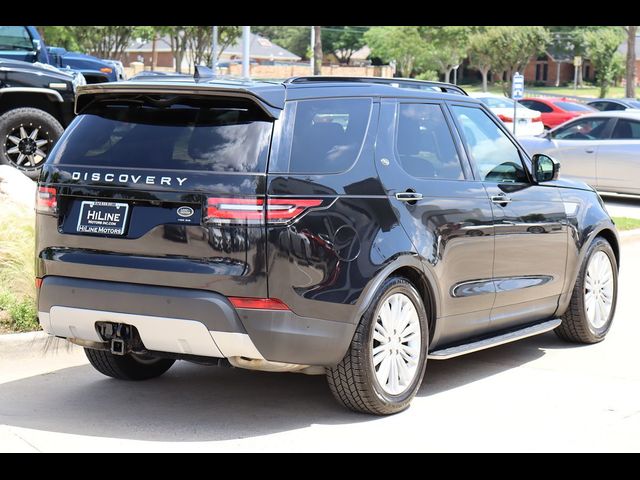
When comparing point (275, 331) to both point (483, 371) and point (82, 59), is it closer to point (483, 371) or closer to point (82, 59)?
point (483, 371)

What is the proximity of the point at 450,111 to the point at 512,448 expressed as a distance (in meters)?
2.28

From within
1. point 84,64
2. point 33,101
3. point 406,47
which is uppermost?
point 406,47

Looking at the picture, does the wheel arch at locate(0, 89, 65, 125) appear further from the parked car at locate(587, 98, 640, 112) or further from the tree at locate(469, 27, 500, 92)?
the tree at locate(469, 27, 500, 92)

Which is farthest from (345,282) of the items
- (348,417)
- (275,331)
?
(348,417)

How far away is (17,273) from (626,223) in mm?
9305

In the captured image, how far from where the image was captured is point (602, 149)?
723 inches

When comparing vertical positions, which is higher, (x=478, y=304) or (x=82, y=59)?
(x=82, y=59)

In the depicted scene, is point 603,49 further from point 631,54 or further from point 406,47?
point 631,54

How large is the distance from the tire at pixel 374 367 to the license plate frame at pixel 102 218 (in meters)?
1.35

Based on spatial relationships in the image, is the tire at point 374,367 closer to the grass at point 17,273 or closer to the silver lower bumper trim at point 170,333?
the silver lower bumper trim at point 170,333

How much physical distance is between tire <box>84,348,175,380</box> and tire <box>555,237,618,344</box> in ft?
9.74

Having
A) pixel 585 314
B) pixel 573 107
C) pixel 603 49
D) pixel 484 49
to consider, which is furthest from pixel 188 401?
pixel 603 49

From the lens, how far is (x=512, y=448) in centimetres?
561
